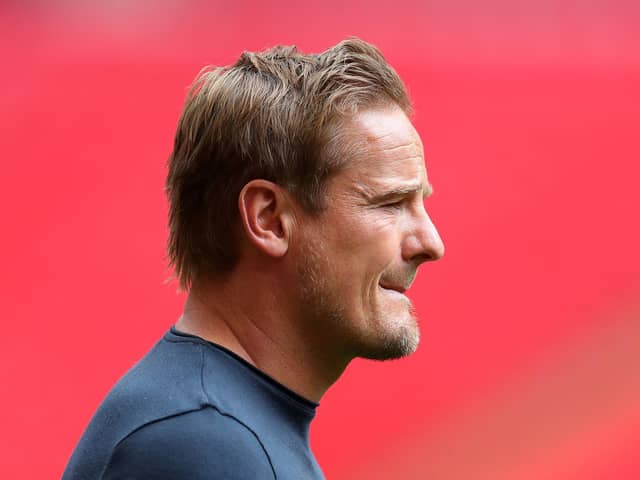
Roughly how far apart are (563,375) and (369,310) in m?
2.03

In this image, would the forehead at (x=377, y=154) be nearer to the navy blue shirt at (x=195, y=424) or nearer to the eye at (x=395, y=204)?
the eye at (x=395, y=204)

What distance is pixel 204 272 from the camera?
1.51m

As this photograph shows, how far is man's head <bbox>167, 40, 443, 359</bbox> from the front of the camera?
1.46 m

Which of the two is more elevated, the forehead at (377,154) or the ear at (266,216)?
the forehead at (377,154)

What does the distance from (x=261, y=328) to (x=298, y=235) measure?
6.1 inches

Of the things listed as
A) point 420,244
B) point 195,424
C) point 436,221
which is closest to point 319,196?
→ point 420,244

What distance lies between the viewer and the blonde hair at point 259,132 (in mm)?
1478

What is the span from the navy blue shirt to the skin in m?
0.05

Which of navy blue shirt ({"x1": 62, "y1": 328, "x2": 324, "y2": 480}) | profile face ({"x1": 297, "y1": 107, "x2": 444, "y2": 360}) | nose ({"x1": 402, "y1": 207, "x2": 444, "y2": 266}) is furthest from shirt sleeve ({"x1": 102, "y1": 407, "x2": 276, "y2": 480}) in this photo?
nose ({"x1": 402, "y1": 207, "x2": 444, "y2": 266})

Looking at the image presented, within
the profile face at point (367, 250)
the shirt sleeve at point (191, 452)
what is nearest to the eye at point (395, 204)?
the profile face at point (367, 250)

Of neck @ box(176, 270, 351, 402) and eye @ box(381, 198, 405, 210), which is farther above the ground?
eye @ box(381, 198, 405, 210)

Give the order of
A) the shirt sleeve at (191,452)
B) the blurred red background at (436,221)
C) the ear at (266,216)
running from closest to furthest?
the shirt sleeve at (191,452) < the ear at (266,216) < the blurred red background at (436,221)

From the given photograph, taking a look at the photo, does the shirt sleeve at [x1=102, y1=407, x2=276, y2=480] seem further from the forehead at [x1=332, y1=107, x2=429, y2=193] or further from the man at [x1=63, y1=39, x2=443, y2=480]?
the forehead at [x1=332, y1=107, x2=429, y2=193]

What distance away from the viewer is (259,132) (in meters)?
1.49
